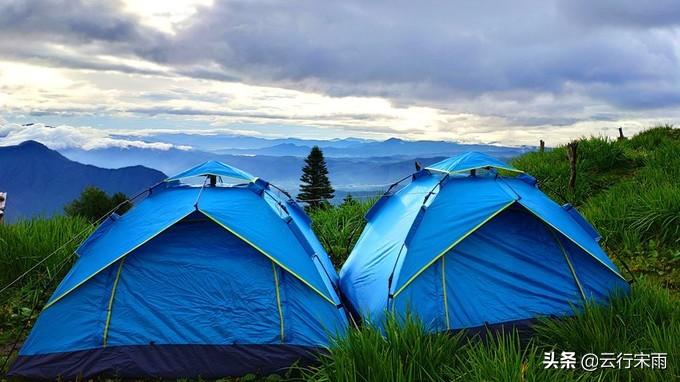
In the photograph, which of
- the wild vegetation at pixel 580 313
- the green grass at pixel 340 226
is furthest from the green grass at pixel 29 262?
the green grass at pixel 340 226

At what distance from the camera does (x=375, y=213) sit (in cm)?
838

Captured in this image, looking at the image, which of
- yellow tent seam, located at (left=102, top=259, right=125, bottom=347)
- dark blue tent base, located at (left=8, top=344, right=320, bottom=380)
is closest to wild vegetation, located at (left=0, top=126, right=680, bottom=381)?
dark blue tent base, located at (left=8, top=344, right=320, bottom=380)

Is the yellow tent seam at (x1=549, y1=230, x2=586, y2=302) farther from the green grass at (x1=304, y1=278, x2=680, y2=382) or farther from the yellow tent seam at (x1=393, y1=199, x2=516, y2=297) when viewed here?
the yellow tent seam at (x1=393, y1=199, x2=516, y2=297)

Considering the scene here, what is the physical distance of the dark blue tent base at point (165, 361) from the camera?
5430 mm

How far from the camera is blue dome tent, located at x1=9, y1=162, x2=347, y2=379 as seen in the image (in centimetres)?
553

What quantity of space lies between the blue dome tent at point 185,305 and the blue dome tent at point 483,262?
82 centimetres

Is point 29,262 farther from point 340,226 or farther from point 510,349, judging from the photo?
point 510,349

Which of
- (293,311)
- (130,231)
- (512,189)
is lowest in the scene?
(293,311)

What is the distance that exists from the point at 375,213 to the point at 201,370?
152 inches

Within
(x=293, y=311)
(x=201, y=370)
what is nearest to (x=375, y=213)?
(x=293, y=311)

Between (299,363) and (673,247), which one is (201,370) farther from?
(673,247)

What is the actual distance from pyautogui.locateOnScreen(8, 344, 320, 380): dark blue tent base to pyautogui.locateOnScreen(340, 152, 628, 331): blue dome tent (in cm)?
109

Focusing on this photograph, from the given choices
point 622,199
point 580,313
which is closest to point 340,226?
point 622,199

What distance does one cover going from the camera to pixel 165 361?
5.55 metres
